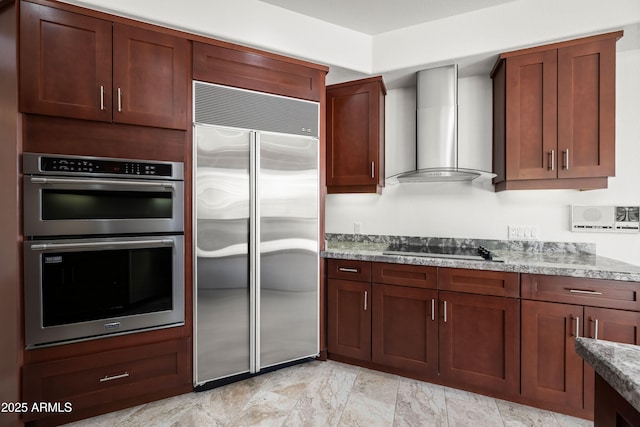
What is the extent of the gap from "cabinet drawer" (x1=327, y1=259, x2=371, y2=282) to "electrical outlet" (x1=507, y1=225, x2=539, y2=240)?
1237mm

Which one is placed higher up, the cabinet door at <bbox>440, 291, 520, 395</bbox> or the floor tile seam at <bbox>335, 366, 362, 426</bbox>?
the cabinet door at <bbox>440, 291, 520, 395</bbox>

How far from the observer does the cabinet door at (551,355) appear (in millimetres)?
1932

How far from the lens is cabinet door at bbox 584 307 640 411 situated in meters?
1.82

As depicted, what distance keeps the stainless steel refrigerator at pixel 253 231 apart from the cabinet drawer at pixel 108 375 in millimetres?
159

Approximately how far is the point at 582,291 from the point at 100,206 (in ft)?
9.85

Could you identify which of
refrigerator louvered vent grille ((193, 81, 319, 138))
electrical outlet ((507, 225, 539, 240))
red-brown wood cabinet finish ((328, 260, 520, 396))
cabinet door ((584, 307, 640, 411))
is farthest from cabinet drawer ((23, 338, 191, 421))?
electrical outlet ((507, 225, 539, 240))

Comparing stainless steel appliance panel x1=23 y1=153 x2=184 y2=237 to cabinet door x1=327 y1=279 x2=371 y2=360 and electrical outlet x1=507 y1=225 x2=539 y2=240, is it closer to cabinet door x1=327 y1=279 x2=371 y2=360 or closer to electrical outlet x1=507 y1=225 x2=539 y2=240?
cabinet door x1=327 y1=279 x2=371 y2=360

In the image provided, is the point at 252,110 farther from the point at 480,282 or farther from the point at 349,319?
the point at 480,282

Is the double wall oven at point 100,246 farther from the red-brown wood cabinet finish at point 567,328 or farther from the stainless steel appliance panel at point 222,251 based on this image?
the red-brown wood cabinet finish at point 567,328

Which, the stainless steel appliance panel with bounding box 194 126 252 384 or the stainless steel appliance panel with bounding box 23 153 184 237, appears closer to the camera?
the stainless steel appliance panel with bounding box 23 153 184 237

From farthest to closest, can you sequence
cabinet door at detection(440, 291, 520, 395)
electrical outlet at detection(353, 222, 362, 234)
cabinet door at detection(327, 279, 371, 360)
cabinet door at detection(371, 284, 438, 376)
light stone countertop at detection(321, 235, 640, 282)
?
electrical outlet at detection(353, 222, 362, 234) → cabinet door at detection(327, 279, 371, 360) → cabinet door at detection(371, 284, 438, 376) → cabinet door at detection(440, 291, 520, 395) → light stone countertop at detection(321, 235, 640, 282)

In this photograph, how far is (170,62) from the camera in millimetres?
2141

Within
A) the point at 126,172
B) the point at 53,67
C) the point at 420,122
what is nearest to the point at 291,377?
the point at 126,172

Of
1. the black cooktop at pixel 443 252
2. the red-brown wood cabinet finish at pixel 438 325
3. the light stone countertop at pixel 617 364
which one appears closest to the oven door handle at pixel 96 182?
the red-brown wood cabinet finish at pixel 438 325
